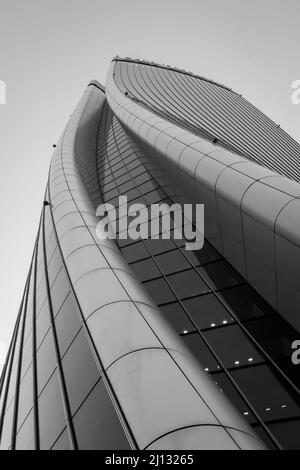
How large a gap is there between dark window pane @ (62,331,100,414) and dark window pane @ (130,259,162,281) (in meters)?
4.40

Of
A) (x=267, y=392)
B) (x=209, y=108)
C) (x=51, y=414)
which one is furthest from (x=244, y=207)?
(x=209, y=108)

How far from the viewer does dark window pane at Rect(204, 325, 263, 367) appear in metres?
8.91

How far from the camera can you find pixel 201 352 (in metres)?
9.40

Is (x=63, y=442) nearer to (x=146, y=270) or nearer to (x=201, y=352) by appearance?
(x=201, y=352)

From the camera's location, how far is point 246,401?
7938mm

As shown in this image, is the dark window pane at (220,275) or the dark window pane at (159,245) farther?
the dark window pane at (159,245)

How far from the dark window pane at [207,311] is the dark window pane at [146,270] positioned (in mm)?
2131

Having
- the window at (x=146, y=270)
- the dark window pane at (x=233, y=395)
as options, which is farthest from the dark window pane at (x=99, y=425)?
the window at (x=146, y=270)

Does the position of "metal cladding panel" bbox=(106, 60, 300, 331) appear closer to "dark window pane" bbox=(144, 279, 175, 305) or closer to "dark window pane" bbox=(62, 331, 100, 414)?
"dark window pane" bbox=(144, 279, 175, 305)

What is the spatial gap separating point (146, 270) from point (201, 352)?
4.70 metres

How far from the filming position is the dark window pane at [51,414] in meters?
7.68

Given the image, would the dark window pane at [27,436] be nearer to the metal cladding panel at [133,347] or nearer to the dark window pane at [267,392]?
the metal cladding panel at [133,347]

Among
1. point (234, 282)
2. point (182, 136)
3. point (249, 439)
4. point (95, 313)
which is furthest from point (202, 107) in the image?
point (249, 439)
